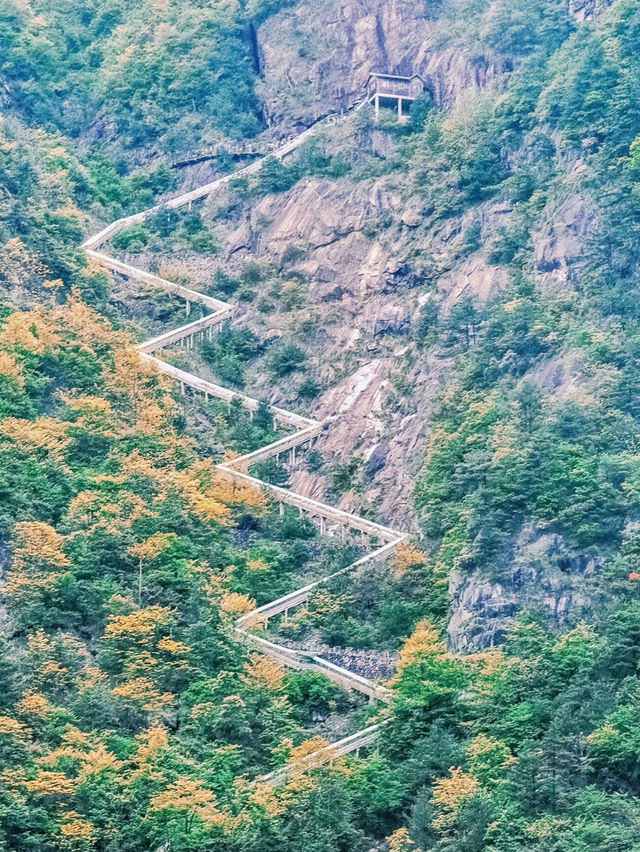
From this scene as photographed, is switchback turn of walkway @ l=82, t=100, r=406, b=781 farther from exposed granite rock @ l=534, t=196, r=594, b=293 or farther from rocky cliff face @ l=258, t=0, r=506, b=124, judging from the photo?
exposed granite rock @ l=534, t=196, r=594, b=293

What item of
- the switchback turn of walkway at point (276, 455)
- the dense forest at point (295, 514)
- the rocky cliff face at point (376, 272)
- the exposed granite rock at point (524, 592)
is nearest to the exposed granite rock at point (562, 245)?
the rocky cliff face at point (376, 272)

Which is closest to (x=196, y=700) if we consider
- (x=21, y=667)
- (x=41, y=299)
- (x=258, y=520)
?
(x=21, y=667)

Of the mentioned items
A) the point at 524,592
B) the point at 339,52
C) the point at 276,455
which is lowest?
the point at 276,455

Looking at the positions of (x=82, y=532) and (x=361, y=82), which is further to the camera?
(x=361, y=82)

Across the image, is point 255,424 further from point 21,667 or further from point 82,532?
point 21,667

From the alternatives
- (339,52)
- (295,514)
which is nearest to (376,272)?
(295,514)

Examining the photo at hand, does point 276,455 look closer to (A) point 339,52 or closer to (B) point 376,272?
(B) point 376,272

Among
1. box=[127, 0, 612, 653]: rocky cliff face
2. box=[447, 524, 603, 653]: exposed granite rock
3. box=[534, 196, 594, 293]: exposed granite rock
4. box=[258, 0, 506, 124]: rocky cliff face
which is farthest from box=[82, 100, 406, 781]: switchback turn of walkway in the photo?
box=[534, 196, 594, 293]: exposed granite rock
